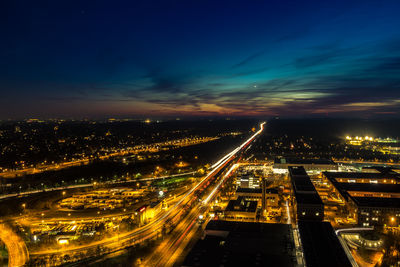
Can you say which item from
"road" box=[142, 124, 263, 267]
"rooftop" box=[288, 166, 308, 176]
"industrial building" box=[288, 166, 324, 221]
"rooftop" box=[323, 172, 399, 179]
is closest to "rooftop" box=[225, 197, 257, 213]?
"road" box=[142, 124, 263, 267]

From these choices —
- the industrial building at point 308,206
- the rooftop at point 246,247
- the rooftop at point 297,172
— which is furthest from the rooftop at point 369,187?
the rooftop at point 246,247

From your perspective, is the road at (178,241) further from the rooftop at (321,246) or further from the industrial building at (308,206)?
the industrial building at (308,206)

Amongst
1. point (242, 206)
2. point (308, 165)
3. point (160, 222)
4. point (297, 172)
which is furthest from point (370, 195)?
point (160, 222)

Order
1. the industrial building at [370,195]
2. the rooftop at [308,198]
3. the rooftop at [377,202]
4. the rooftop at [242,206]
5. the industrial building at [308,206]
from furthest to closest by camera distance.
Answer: the rooftop at [242,206] < the rooftop at [308,198] < the industrial building at [308,206] < the rooftop at [377,202] < the industrial building at [370,195]

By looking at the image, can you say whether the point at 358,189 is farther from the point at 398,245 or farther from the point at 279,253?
the point at 279,253

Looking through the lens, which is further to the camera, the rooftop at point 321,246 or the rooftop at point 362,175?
the rooftop at point 362,175

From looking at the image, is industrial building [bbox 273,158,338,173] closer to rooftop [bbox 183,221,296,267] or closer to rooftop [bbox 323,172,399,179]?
rooftop [bbox 323,172,399,179]

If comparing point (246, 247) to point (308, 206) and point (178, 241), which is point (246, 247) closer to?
point (178, 241)

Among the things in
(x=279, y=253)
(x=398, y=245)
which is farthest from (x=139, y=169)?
(x=398, y=245)
